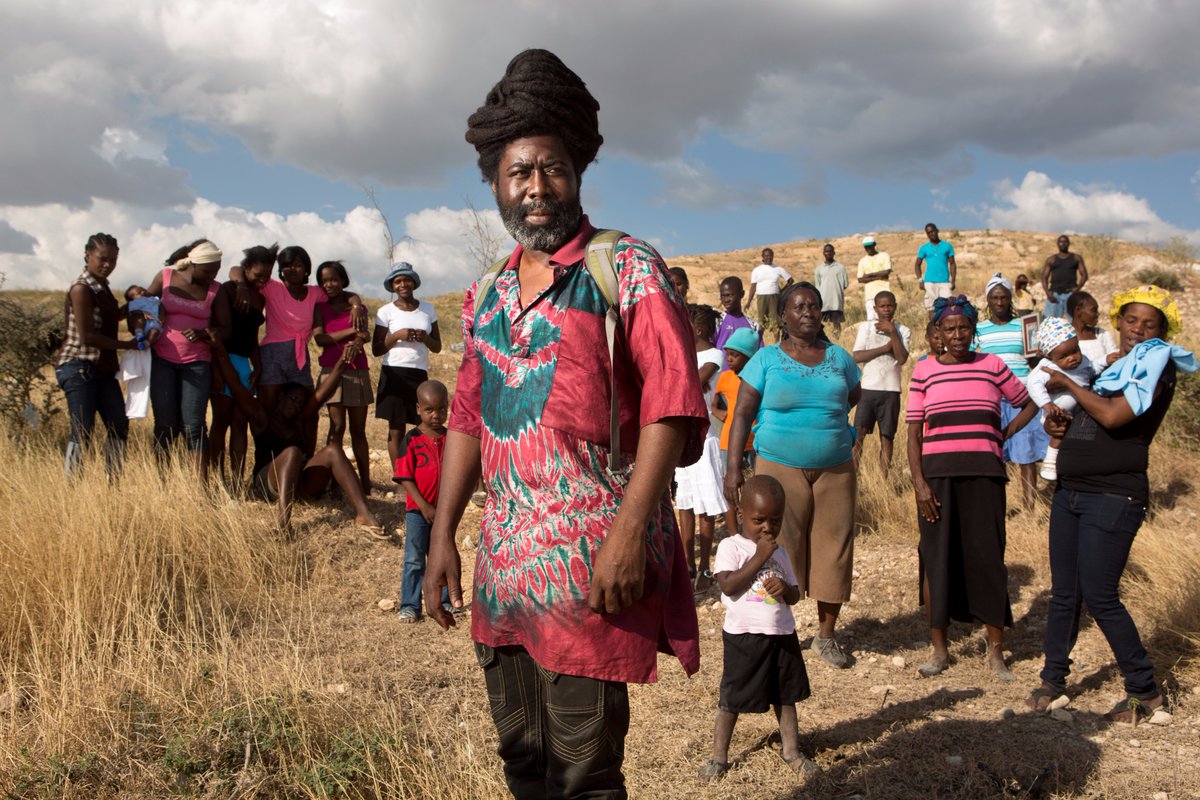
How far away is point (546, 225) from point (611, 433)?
1.88 ft

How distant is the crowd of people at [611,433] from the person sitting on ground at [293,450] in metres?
0.02

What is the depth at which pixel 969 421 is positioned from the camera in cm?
536

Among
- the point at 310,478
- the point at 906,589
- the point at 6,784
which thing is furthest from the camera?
the point at 310,478

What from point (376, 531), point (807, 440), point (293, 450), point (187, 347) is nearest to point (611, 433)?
point (807, 440)

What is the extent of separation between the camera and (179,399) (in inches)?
293

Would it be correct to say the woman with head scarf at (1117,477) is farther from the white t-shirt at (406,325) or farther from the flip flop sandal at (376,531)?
the white t-shirt at (406,325)

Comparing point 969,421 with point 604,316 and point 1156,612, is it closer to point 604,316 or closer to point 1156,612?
point 1156,612

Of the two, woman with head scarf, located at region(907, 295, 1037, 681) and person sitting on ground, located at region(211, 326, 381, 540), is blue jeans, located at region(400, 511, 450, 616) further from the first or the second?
woman with head scarf, located at region(907, 295, 1037, 681)

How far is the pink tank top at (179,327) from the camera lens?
23.9ft

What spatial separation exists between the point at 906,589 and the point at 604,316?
541 cm

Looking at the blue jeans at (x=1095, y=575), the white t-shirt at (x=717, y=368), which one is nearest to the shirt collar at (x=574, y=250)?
the blue jeans at (x=1095, y=575)

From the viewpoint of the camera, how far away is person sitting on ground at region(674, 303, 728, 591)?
Result: 6895mm

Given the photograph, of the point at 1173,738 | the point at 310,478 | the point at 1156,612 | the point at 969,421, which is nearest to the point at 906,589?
the point at 1156,612

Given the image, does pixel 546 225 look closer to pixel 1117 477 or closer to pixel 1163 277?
pixel 1117 477
